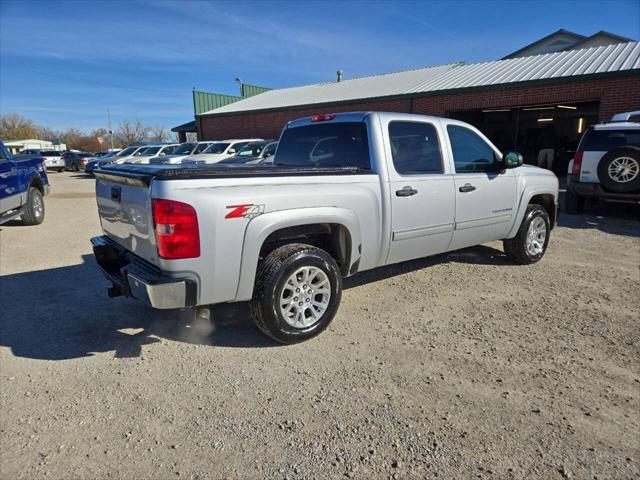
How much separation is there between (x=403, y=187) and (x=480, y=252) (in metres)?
2.93

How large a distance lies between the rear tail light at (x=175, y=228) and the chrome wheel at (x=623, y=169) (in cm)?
793

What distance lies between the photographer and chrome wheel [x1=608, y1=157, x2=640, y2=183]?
778cm

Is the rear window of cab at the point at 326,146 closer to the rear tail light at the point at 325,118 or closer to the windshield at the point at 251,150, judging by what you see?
the rear tail light at the point at 325,118

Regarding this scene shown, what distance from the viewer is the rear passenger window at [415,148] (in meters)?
4.36

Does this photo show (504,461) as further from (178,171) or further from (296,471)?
(178,171)

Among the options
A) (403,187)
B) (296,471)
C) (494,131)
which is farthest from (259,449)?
(494,131)

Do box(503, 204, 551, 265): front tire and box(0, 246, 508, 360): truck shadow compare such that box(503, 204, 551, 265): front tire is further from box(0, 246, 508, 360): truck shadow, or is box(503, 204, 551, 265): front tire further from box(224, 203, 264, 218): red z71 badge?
box(224, 203, 264, 218): red z71 badge

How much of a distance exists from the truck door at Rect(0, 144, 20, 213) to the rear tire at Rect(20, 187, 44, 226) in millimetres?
683

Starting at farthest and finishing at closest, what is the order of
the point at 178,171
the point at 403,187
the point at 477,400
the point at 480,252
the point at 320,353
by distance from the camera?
the point at 480,252
the point at 403,187
the point at 320,353
the point at 178,171
the point at 477,400

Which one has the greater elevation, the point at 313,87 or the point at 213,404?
the point at 313,87

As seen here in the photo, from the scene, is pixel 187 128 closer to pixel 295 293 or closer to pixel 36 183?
pixel 36 183

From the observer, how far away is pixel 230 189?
10.5 ft

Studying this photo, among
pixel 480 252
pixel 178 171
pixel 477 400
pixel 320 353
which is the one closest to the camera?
pixel 477 400

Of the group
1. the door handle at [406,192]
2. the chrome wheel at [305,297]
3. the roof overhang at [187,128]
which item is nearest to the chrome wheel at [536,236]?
the door handle at [406,192]
